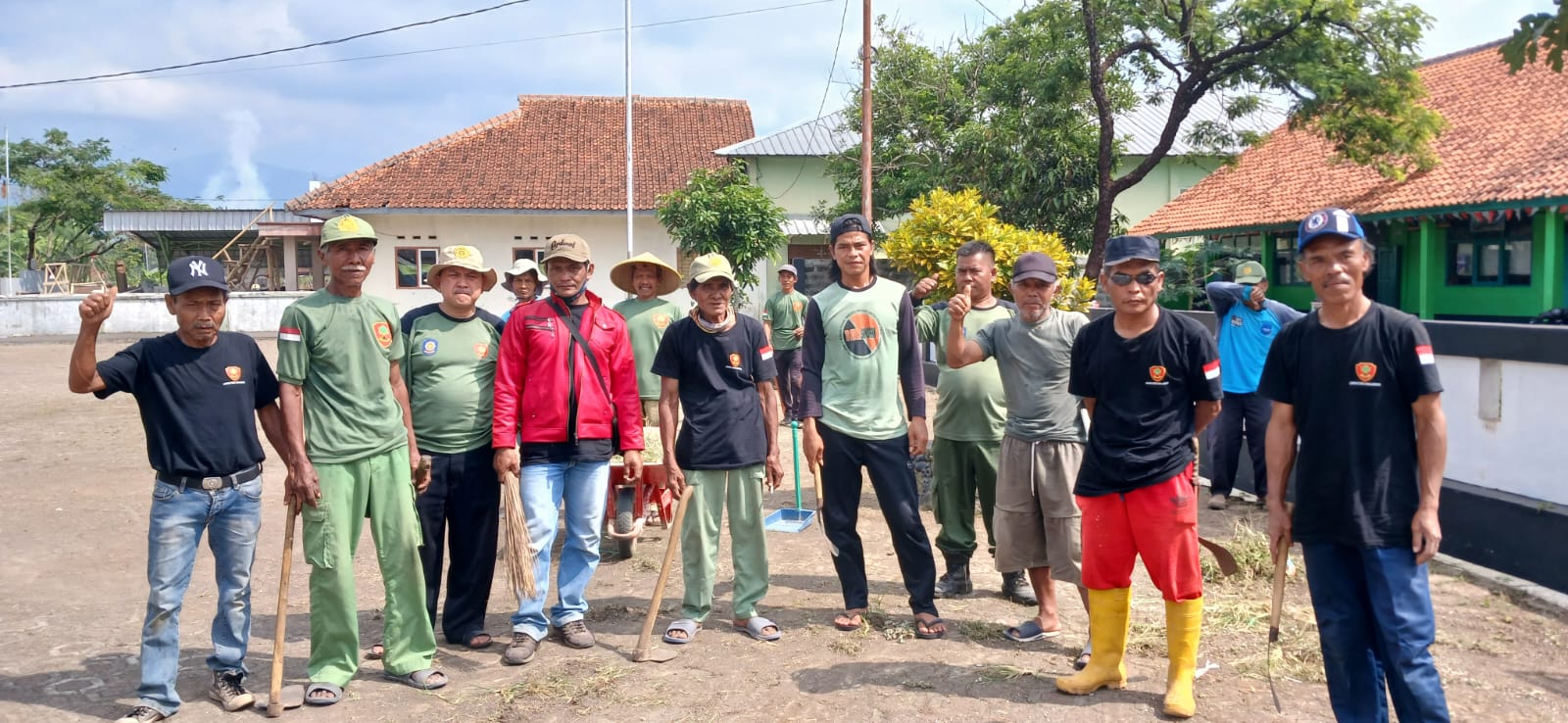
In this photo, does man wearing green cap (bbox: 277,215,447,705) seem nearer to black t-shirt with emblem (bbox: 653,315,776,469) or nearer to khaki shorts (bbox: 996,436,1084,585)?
black t-shirt with emblem (bbox: 653,315,776,469)

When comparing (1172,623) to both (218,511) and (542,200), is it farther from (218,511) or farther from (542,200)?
(542,200)

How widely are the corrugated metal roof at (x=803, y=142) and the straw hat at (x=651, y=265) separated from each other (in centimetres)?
2048

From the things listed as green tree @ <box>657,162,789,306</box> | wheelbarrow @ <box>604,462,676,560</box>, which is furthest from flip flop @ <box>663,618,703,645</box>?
green tree @ <box>657,162,789,306</box>

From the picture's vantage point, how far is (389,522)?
4566 mm

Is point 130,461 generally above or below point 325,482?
below

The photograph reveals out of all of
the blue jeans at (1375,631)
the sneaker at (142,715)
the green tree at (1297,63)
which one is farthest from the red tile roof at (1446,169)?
the sneaker at (142,715)

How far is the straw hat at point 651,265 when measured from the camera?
21.0 feet

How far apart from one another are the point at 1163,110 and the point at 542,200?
56.1 ft

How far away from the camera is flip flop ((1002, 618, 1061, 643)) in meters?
5.10

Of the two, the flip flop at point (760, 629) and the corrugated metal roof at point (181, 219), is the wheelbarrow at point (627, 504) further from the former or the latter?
the corrugated metal roof at point (181, 219)

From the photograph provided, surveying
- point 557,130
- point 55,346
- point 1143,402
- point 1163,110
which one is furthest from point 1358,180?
point 55,346

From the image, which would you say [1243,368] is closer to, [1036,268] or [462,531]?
[1036,268]

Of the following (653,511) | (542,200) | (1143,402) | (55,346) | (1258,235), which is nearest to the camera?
(1143,402)

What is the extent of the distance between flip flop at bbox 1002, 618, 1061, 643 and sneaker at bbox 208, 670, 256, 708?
3.29 m
